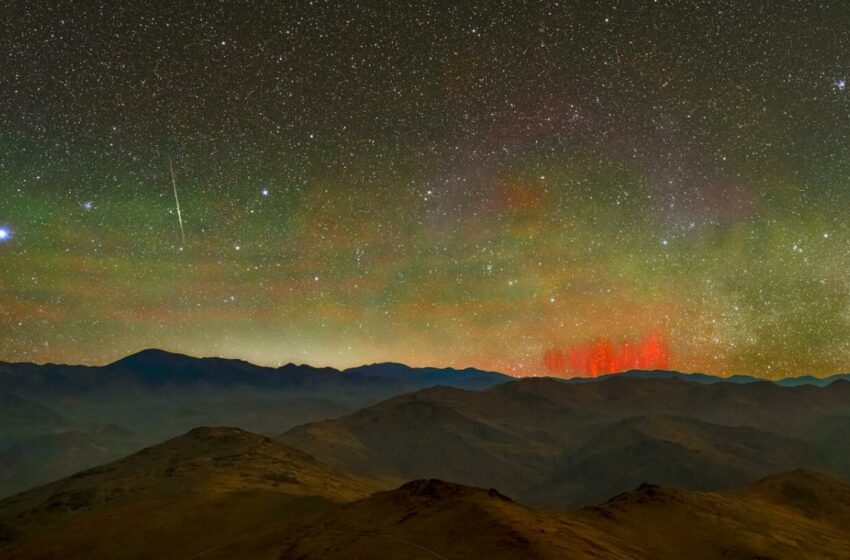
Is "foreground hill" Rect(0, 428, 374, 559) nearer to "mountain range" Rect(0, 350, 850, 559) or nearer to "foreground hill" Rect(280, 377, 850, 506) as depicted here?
"mountain range" Rect(0, 350, 850, 559)

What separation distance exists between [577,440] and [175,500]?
335 ft

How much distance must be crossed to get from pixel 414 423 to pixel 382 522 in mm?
102150

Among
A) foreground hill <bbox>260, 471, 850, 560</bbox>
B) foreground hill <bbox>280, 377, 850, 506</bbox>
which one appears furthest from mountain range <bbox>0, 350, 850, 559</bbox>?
foreground hill <bbox>280, 377, 850, 506</bbox>

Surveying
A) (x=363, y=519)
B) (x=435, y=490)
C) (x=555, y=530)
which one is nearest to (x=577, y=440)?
(x=435, y=490)

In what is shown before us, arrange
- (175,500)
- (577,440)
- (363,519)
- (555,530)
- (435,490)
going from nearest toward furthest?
1. (555,530)
2. (363,519)
3. (435,490)
4. (175,500)
5. (577,440)

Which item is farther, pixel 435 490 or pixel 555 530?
pixel 435 490

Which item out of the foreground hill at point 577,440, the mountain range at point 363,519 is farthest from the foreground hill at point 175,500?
the foreground hill at point 577,440

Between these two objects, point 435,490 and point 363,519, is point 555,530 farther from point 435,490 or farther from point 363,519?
point 363,519

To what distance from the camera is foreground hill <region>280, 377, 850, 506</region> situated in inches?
3199

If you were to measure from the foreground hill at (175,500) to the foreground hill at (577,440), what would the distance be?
31.5 m

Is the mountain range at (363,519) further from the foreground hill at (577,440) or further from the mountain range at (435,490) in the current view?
the foreground hill at (577,440)

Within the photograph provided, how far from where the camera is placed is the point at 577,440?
4759 inches

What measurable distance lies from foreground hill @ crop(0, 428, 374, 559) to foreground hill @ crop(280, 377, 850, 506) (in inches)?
1241

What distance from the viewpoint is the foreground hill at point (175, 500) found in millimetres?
27172
